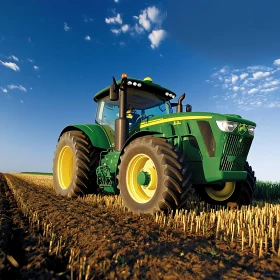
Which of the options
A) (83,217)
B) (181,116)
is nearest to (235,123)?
(181,116)

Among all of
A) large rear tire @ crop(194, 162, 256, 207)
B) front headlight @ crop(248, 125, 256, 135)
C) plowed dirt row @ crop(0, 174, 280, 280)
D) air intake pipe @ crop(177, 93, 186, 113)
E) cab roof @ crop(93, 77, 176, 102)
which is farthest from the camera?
air intake pipe @ crop(177, 93, 186, 113)

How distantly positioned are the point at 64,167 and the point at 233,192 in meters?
4.13

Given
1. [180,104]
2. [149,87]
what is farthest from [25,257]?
[180,104]

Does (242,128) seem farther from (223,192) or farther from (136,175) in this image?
(136,175)

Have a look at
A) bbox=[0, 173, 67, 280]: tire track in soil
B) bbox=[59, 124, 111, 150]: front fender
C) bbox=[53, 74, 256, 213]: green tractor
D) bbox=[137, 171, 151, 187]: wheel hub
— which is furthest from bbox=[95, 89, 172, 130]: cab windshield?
bbox=[0, 173, 67, 280]: tire track in soil

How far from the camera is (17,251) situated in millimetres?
2475

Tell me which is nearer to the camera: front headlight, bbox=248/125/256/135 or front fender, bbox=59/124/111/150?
front headlight, bbox=248/125/256/135

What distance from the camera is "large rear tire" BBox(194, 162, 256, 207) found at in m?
4.59

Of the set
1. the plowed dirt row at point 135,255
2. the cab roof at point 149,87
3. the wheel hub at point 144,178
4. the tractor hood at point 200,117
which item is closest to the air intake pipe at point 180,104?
the cab roof at point 149,87

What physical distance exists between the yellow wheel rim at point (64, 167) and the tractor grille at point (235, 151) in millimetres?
4088

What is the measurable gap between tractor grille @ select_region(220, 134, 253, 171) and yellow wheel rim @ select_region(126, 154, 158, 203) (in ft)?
3.51

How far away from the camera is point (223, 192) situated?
15.9 ft

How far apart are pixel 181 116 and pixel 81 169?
252 cm

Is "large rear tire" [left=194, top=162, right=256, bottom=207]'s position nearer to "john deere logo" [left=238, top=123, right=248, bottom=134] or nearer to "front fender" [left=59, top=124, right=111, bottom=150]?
"john deere logo" [left=238, top=123, right=248, bottom=134]
